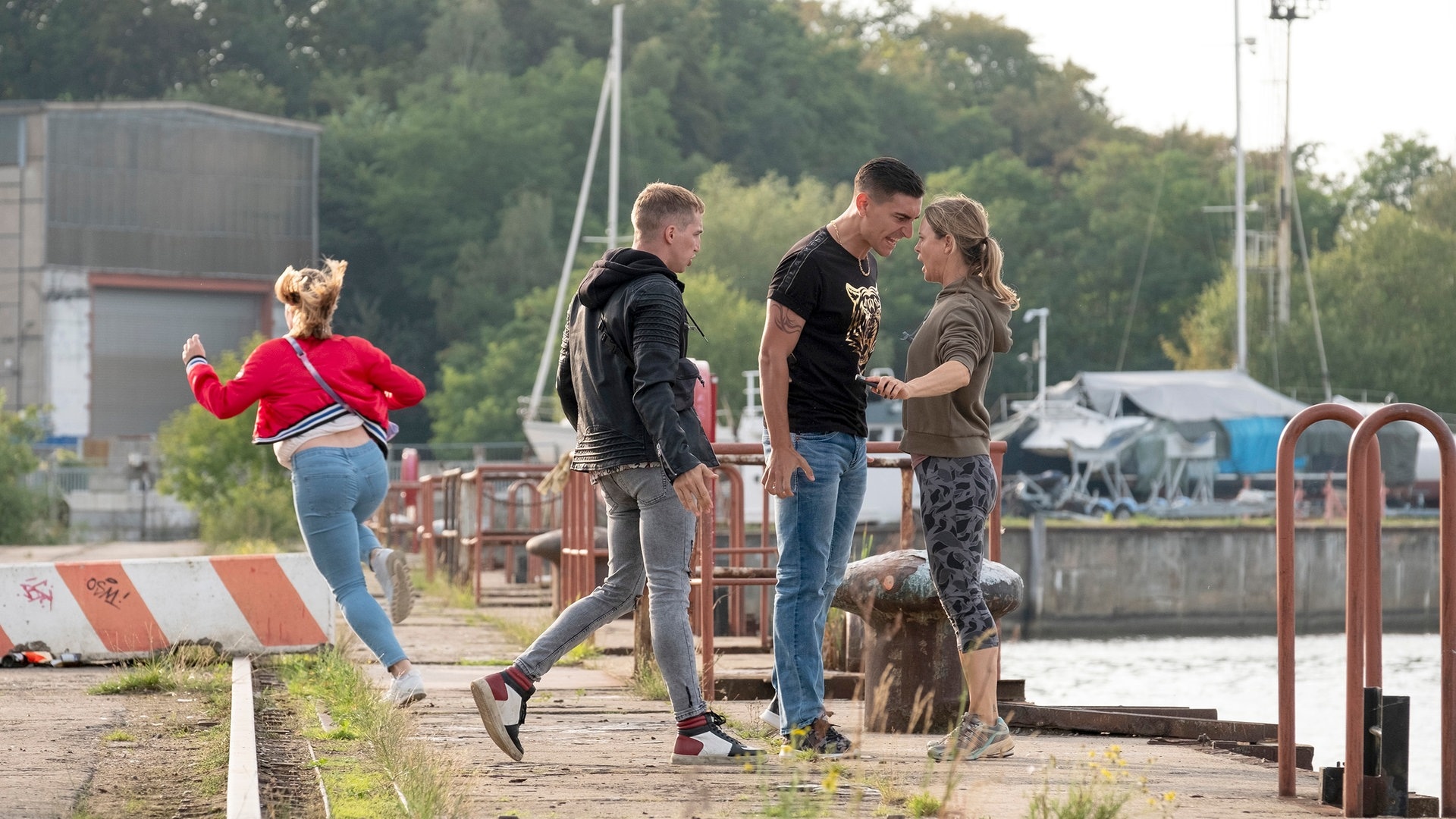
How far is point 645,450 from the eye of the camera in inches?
229

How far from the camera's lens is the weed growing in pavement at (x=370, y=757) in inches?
185

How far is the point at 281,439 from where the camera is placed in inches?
286

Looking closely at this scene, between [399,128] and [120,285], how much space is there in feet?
76.6

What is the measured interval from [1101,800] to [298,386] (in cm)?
387

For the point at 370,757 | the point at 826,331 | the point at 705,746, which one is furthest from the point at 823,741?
the point at 370,757

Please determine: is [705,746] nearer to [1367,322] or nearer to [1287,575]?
[1287,575]

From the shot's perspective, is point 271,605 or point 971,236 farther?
point 271,605

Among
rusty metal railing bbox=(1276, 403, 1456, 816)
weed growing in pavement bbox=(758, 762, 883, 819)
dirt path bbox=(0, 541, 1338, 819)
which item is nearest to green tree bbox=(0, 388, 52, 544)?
dirt path bbox=(0, 541, 1338, 819)

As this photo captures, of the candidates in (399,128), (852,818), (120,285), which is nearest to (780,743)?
(852,818)

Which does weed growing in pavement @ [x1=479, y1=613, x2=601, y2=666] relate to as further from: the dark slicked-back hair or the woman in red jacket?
the dark slicked-back hair

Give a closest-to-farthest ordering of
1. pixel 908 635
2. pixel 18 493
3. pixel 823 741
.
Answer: pixel 823 741 → pixel 908 635 → pixel 18 493

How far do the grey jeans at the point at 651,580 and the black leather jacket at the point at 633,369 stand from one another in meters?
0.11

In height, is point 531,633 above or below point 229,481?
below

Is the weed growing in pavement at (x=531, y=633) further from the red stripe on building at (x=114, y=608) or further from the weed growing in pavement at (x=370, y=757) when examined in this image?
the red stripe on building at (x=114, y=608)
